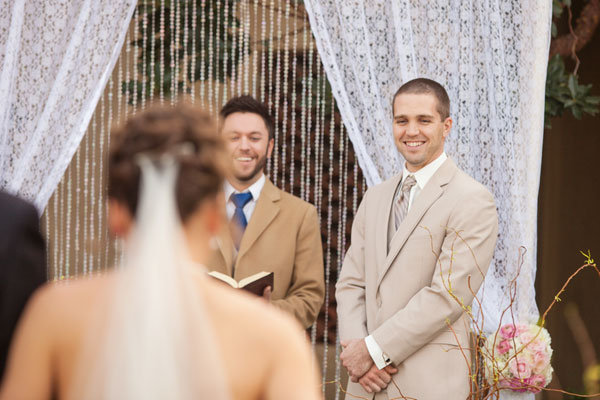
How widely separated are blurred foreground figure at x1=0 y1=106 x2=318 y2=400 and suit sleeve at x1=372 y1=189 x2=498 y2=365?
55.9 inches

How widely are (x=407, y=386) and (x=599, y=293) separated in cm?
239

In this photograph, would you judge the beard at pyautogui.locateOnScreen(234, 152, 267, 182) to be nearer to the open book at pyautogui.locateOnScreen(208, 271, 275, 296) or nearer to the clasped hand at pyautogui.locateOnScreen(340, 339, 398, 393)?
the open book at pyautogui.locateOnScreen(208, 271, 275, 296)

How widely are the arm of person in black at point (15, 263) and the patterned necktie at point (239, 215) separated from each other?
1306 mm

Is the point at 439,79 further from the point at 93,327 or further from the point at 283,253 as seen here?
the point at 93,327

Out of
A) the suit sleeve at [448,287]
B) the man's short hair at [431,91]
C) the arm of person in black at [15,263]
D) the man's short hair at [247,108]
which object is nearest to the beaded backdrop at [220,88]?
the man's short hair at [247,108]

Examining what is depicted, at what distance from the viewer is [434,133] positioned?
262cm

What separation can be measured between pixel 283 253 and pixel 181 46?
1.46m

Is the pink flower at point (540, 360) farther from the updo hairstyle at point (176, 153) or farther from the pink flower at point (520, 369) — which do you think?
the updo hairstyle at point (176, 153)

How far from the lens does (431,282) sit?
255 cm

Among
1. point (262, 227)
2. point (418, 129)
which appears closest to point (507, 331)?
point (418, 129)

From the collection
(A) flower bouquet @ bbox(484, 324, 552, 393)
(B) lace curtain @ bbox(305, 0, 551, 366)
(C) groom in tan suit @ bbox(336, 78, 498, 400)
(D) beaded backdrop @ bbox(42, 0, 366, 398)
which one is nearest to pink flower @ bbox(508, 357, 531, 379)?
(A) flower bouquet @ bbox(484, 324, 552, 393)

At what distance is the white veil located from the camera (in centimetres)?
98

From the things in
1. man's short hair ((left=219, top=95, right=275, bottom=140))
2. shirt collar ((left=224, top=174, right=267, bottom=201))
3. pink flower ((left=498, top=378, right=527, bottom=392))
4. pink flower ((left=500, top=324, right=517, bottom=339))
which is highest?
man's short hair ((left=219, top=95, right=275, bottom=140))

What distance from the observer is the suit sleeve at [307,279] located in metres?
2.64
